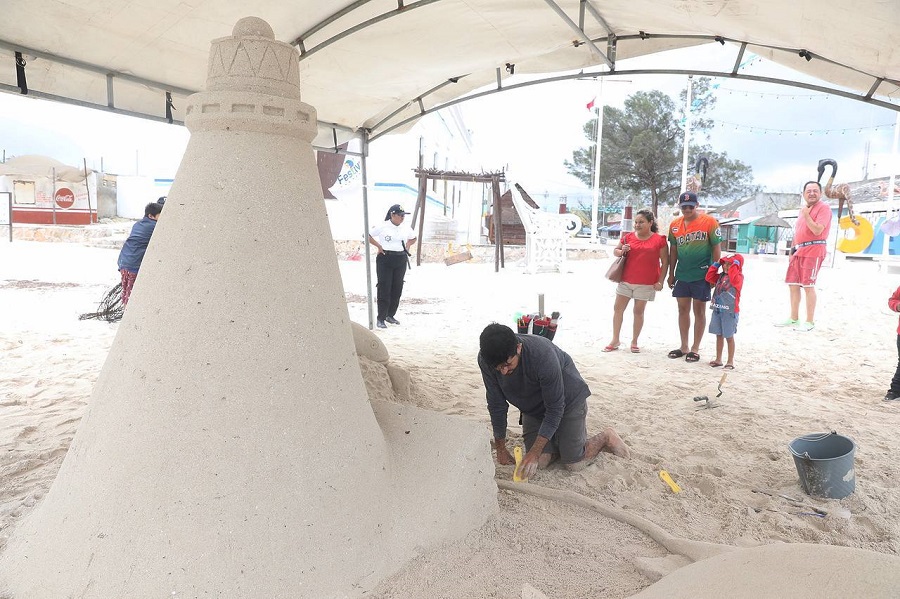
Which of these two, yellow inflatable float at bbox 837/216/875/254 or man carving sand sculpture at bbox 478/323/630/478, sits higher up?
yellow inflatable float at bbox 837/216/875/254

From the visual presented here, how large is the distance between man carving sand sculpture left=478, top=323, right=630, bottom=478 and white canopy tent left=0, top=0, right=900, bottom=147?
2206 mm

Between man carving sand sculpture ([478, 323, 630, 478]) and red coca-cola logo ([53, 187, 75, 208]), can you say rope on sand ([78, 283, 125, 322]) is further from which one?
red coca-cola logo ([53, 187, 75, 208])

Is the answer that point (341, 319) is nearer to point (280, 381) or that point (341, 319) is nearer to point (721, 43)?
point (280, 381)

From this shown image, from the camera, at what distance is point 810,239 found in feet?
21.2

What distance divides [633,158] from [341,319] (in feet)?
102

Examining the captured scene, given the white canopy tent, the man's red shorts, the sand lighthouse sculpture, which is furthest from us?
the man's red shorts

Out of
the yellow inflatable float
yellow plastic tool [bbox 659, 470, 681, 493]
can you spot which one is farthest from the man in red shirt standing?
the yellow inflatable float

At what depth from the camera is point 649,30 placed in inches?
165

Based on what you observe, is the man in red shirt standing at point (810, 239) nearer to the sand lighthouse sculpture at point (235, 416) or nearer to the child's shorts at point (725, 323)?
the child's shorts at point (725, 323)

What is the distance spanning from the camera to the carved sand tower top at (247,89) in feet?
6.04

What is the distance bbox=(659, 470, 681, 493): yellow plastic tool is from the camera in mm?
2828

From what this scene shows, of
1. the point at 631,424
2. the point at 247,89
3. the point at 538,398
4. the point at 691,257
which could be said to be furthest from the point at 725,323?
the point at 247,89

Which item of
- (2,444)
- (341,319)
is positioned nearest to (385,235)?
(2,444)

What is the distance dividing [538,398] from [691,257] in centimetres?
314
